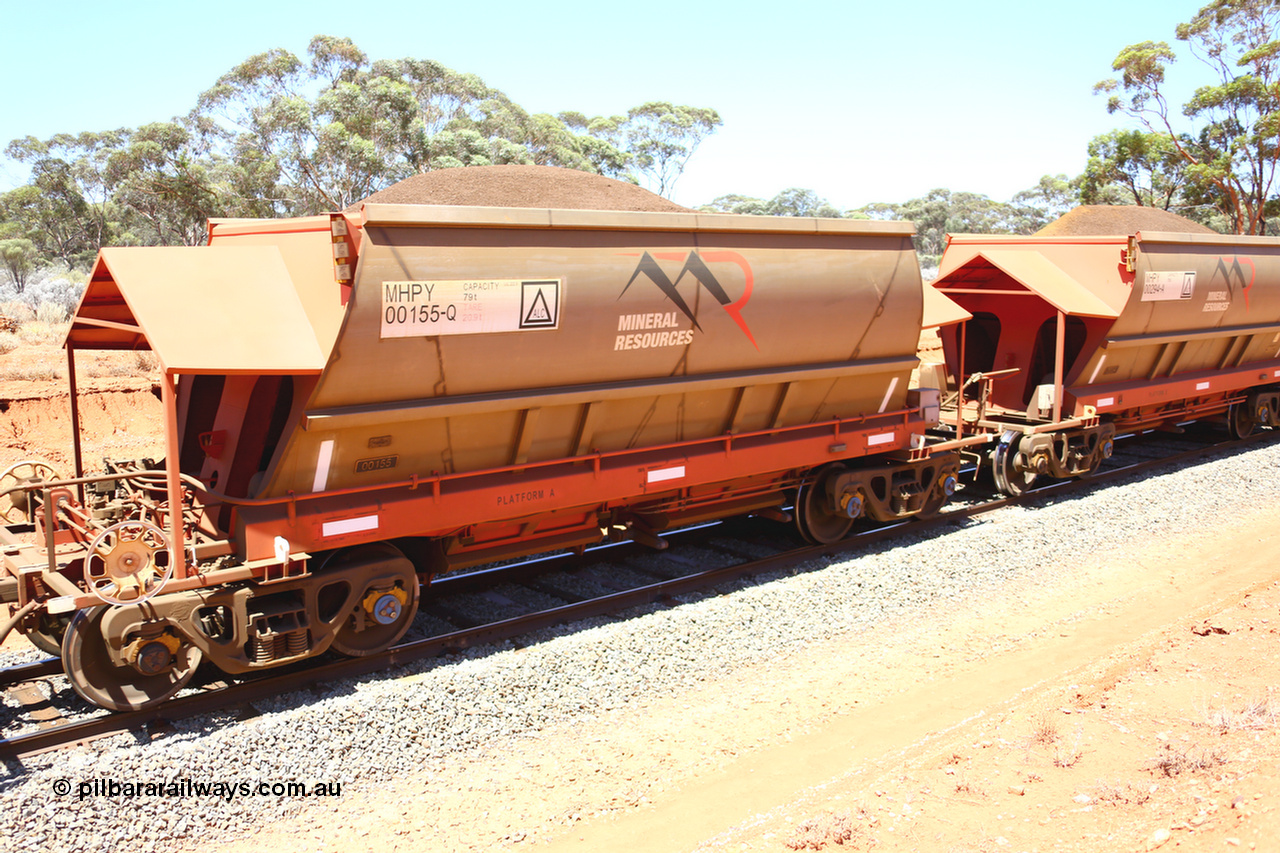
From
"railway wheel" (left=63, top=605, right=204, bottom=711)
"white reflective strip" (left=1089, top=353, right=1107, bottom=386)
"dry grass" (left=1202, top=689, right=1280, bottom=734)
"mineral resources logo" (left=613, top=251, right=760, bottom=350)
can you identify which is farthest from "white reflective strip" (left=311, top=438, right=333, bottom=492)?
"white reflective strip" (left=1089, top=353, right=1107, bottom=386)

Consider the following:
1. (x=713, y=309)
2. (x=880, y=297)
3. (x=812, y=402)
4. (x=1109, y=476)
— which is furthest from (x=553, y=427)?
(x=1109, y=476)

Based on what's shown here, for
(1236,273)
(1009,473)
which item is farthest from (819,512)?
(1236,273)

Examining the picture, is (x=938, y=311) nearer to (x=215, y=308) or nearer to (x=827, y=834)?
(x=827, y=834)

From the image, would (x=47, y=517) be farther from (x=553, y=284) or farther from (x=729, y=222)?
(x=729, y=222)

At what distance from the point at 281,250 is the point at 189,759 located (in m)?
3.72

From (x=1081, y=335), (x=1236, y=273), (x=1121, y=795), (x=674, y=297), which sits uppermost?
(x=1236, y=273)

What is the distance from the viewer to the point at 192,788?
226 inches

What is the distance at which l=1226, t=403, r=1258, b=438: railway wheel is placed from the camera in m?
17.0

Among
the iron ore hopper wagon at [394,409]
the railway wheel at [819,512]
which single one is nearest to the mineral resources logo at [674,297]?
the iron ore hopper wagon at [394,409]

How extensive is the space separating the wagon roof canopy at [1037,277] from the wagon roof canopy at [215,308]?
368 inches

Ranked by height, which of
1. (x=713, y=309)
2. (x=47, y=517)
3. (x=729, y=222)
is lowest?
(x=47, y=517)

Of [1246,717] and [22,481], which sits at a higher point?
[22,481]

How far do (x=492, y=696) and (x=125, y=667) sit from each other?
2.55m

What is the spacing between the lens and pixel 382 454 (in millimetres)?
7266
